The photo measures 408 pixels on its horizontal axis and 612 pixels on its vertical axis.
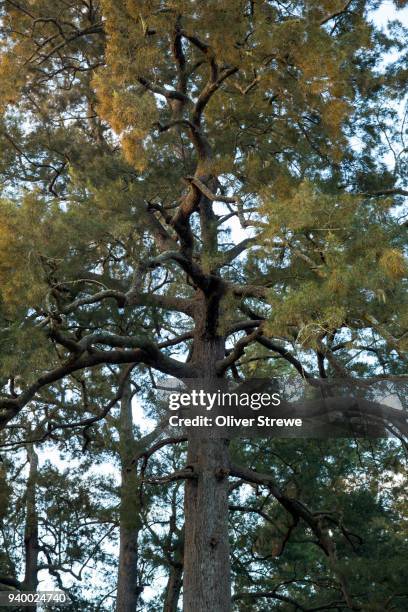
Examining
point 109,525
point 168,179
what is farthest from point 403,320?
point 109,525

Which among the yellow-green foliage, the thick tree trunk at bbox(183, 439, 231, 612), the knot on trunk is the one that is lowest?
the thick tree trunk at bbox(183, 439, 231, 612)

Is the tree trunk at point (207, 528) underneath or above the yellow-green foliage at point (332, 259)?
underneath

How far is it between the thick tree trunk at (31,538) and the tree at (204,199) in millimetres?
2139

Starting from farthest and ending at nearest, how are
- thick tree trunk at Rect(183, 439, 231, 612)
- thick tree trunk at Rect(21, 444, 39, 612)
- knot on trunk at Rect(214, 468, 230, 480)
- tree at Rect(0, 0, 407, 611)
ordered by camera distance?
thick tree trunk at Rect(21, 444, 39, 612) → knot on trunk at Rect(214, 468, 230, 480) → thick tree trunk at Rect(183, 439, 231, 612) → tree at Rect(0, 0, 407, 611)

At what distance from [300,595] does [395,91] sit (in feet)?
16.8

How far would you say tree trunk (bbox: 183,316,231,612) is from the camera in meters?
4.64

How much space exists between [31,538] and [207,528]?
3295 millimetres

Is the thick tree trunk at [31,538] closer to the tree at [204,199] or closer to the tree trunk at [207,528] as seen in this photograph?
the tree at [204,199]

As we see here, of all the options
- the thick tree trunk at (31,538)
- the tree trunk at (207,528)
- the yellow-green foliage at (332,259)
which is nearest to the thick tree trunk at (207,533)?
the tree trunk at (207,528)

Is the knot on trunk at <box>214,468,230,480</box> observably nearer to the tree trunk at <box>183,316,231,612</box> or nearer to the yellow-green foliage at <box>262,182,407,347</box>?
the tree trunk at <box>183,316,231,612</box>

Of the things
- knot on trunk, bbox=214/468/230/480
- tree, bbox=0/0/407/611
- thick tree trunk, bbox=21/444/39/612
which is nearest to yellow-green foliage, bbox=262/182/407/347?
tree, bbox=0/0/407/611

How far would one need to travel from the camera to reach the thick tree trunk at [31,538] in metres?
7.43

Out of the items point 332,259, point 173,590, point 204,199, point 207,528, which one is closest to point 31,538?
point 173,590

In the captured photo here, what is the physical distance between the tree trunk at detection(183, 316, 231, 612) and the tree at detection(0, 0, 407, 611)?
10mm
